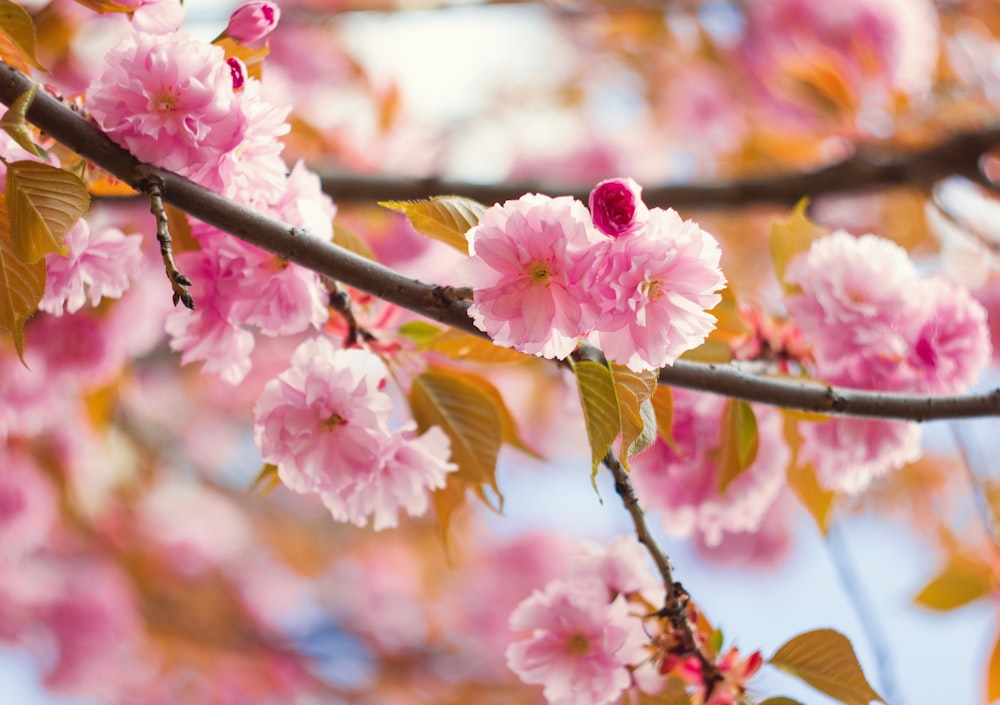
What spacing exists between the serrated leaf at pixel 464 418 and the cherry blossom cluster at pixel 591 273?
0.21 meters

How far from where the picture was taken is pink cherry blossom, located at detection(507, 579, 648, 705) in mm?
700

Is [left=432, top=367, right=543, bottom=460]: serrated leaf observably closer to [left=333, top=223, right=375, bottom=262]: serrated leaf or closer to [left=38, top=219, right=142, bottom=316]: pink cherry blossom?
[left=333, top=223, right=375, bottom=262]: serrated leaf

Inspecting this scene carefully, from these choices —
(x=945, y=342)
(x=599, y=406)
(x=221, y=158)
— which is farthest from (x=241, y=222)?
(x=945, y=342)

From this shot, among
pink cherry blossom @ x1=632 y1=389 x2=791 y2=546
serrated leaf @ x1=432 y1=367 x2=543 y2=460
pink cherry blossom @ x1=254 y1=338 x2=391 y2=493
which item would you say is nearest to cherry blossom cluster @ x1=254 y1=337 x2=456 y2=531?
pink cherry blossom @ x1=254 y1=338 x2=391 y2=493

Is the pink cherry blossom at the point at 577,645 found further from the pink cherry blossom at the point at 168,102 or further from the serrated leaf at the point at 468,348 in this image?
the pink cherry blossom at the point at 168,102

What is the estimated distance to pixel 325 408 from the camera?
65cm

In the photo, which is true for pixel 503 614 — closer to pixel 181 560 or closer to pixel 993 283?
pixel 181 560

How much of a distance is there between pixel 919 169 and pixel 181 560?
2234 mm

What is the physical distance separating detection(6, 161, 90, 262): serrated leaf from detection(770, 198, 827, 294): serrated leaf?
64 centimetres

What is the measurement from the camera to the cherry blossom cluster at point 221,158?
0.59 metres

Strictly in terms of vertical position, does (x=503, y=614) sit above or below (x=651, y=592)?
below

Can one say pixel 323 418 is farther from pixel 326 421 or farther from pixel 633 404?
pixel 633 404

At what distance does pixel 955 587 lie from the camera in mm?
1265

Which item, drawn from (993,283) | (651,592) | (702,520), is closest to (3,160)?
(651,592)
